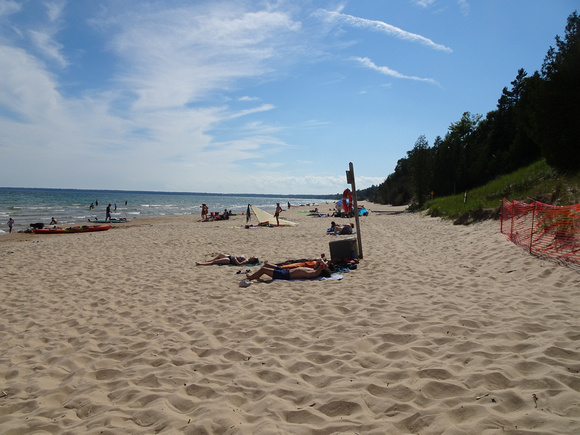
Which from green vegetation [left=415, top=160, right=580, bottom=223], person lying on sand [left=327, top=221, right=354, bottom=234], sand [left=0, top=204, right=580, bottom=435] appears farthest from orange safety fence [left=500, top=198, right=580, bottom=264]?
person lying on sand [left=327, top=221, right=354, bottom=234]

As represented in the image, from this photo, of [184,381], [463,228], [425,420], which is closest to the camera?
[425,420]

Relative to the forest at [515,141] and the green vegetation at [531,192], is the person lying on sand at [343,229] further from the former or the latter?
the forest at [515,141]

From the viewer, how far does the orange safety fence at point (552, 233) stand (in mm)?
6930

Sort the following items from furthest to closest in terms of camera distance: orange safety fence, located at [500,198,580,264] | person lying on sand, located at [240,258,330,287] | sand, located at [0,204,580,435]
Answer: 1. person lying on sand, located at [240,258,330,287]
2. orange safety fence, located at [500,198,580,264]
3. sand, located at [0,204,580,435]

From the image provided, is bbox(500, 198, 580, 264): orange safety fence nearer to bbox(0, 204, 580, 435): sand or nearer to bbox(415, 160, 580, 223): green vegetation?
bbox(0, 204, 580, 435): sand

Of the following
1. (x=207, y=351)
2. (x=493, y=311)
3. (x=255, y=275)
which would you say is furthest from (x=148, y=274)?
(x=493, y=311)

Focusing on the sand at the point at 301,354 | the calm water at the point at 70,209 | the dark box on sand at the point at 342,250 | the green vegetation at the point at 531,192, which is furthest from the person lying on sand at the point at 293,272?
the calm water at the point at 70,209

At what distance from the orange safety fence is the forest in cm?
672

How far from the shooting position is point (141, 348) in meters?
4.07

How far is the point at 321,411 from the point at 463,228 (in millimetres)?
12867

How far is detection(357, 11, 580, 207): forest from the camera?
48.9ft

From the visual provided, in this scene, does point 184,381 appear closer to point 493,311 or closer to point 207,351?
point 207,351

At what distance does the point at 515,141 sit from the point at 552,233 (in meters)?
24.6

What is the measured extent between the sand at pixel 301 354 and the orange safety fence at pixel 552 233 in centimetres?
Answer: 70
